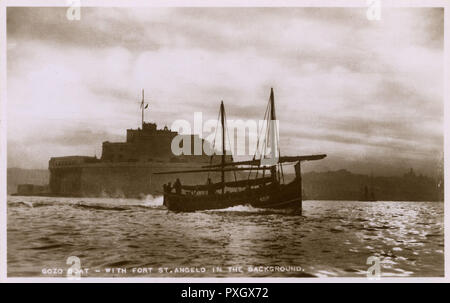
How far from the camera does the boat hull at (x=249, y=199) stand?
17.2 meters

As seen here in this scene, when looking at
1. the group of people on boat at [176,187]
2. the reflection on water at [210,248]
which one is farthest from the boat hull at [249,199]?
the reflection on water at [210,248]

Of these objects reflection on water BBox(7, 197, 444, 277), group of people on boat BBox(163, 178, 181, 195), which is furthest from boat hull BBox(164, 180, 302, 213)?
reflection on water BBox(7, 197, 444, 277)

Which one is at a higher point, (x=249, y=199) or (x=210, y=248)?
(x=249, y=199)

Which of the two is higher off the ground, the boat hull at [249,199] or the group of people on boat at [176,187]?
the group of people on boat at [176,187]

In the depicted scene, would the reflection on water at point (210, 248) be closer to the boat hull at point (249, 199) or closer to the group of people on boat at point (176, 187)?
the boat hull at point (249, 199)

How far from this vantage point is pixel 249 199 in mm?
17703

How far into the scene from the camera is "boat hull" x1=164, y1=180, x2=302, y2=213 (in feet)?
56.4

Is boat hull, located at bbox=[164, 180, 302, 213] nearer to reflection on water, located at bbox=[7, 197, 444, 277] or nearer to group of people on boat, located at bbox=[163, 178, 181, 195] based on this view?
group of people on boat, located at bbox=[163, 178, 181, 195]

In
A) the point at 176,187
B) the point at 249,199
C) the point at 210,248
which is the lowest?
the point at 210,248

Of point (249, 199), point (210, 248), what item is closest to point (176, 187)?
point (249, 199)

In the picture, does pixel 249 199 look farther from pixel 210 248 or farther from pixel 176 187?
pixel 210 248
